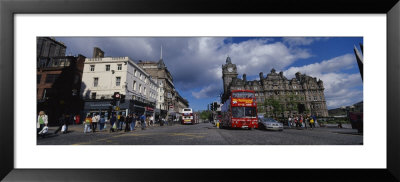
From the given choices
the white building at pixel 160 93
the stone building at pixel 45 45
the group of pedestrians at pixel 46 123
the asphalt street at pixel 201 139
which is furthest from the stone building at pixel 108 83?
the white building at pixel 160 93

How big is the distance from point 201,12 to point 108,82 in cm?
1753

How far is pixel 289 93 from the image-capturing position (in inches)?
1412

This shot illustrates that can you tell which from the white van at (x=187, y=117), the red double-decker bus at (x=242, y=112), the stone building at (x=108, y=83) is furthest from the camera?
the white van at (x=187, y=117)

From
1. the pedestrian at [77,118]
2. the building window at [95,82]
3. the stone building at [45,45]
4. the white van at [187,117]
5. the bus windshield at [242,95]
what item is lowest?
the white van at [187,117]

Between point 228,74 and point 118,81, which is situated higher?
point 228,74

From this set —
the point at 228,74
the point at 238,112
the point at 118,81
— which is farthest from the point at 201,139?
the point at 228,74

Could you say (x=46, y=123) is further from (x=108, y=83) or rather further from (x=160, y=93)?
(x=160, y=93)

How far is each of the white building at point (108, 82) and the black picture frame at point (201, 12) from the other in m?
12.5

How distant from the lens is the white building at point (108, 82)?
18327 millimetres

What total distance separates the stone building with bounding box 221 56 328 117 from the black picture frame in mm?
22363

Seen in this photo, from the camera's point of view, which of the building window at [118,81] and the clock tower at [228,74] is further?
the clock tower at [228,74]

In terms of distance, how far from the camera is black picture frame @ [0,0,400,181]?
437 centimetres

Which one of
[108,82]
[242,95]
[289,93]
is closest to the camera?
[242,95]

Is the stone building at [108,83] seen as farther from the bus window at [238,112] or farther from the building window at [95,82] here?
the bus window at [238,112]
